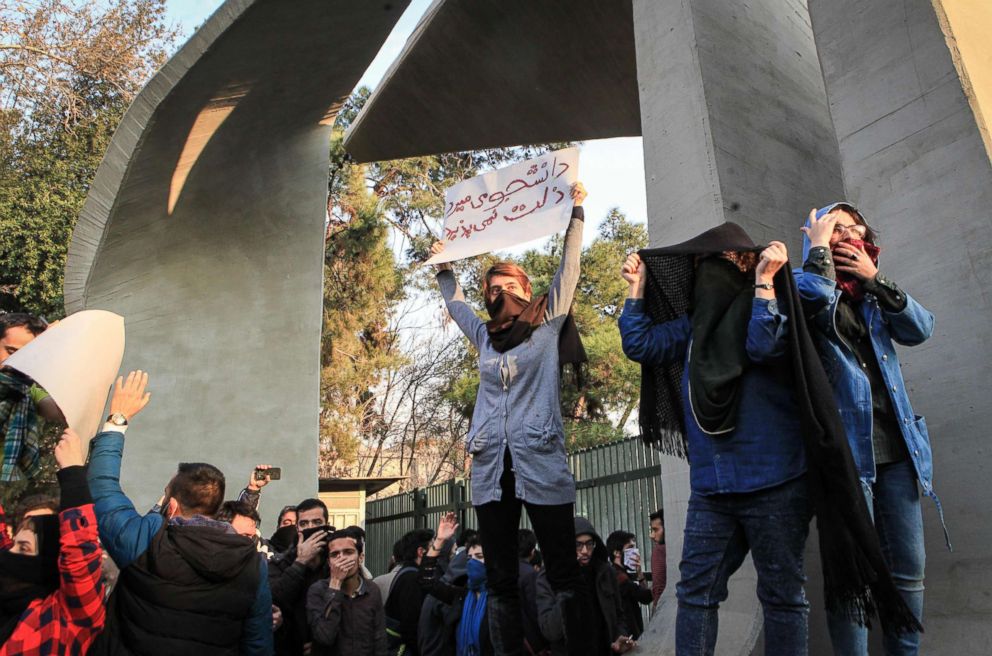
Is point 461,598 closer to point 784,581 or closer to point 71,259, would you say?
point 784,581

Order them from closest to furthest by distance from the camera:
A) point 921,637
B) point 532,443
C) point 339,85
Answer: point 921,637 < point 532,443 < point 339,85

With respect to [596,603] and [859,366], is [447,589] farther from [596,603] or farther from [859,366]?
[859,366]

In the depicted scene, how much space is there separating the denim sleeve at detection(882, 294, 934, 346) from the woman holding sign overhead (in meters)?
1.16

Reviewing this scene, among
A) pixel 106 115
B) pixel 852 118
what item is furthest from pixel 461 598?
pixel 106 115

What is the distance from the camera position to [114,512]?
2541mm

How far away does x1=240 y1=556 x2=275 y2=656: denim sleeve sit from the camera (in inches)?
108

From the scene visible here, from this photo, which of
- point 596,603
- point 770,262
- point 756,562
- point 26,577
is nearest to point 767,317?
point 770,262

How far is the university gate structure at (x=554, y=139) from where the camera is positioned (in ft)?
9.67

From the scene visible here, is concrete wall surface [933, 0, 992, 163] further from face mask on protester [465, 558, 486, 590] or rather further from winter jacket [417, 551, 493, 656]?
winter jacket [417, 551, 493, 656]

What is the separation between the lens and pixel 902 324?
2600 mm

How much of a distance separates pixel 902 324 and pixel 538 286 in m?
17.5

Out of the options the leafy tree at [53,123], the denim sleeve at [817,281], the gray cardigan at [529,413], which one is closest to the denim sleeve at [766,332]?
the denim sleeve at [817,281]

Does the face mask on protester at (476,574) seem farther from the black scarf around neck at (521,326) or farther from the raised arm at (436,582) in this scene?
the black scarf around neck at (521,326)

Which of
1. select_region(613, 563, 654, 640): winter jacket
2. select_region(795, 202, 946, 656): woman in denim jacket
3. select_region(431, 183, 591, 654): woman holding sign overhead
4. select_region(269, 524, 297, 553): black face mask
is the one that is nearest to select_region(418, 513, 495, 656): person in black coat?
select_region(269, 524, 297, 553): black face mask
